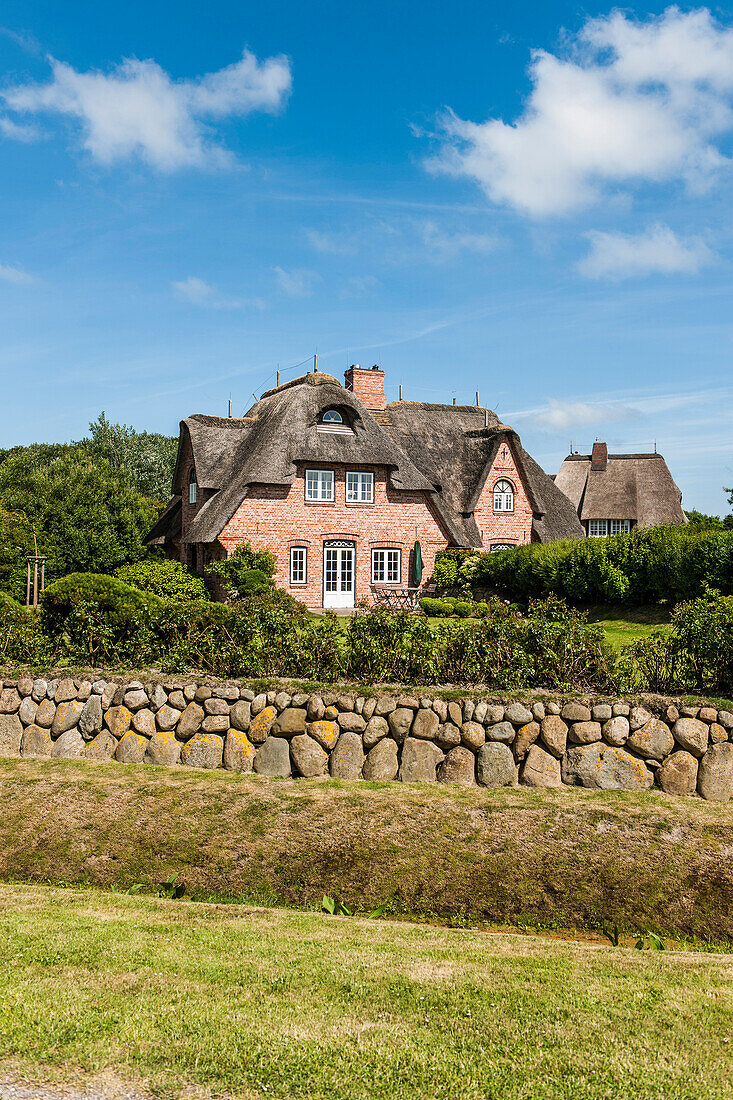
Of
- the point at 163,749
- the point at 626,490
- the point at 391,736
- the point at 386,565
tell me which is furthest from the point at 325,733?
the point at 626,490

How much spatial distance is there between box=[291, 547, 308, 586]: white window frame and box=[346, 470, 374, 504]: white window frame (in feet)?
7.77

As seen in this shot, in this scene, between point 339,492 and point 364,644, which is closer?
point 364,644

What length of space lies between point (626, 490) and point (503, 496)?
50.0ft

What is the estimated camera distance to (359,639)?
31.8 feet

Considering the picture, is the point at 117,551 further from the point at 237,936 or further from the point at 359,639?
the point at 237,936

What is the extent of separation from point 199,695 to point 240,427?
72.1 feet

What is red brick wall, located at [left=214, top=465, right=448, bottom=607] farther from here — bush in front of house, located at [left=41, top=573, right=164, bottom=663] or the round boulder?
the round boulder

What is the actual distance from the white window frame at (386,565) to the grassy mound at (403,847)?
19.8 meters

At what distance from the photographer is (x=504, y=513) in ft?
103

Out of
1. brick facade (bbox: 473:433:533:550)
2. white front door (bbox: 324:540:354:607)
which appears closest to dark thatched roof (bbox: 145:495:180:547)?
white front door (bbox: 324:540:354:607)

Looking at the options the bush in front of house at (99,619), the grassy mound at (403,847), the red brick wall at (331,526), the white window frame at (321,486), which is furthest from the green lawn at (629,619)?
the grassy mound at (403,847)

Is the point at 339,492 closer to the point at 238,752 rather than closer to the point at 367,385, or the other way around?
the point at 367,385

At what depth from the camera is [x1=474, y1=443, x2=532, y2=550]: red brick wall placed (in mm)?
30891

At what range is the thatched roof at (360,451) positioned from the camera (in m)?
26.9
